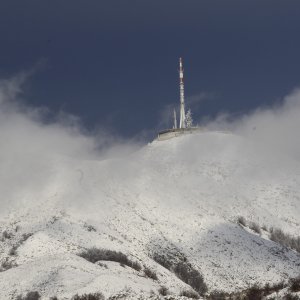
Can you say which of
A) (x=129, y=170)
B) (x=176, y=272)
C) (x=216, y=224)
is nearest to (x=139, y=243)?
(x=176, y=272)

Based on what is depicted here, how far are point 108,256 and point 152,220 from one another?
76.8ft

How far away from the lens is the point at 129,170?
142875 mm

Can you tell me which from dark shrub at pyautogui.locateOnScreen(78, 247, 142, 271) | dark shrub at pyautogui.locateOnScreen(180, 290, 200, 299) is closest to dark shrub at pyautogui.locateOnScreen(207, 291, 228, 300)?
dark shrub at pyautogui.locateOnScreen(180, 290, 200, 299)

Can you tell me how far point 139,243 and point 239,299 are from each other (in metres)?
27.4

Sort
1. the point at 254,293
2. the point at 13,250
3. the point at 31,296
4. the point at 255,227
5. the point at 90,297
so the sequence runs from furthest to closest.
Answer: the point at 255,227 → the point at 13,250 → the point at 254,293 → the point at 31,296 → the point at 90,297

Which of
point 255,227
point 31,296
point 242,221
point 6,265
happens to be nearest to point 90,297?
point 31,296

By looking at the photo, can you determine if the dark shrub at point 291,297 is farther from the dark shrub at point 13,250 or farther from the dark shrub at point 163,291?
the dark shrub at point 13,250

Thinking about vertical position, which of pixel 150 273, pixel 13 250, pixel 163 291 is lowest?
pixel 163 291

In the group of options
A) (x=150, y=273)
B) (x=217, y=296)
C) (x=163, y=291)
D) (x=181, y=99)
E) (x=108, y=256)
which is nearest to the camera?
(x=163, y=291)

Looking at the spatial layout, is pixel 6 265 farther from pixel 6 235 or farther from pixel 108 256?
pixel 108 256

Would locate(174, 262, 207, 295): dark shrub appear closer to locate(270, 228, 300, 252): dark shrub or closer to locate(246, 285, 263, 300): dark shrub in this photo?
locate(246, 285, 263, 300): dark shrub

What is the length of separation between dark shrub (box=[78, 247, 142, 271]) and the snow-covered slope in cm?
147

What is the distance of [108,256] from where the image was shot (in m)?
92.2

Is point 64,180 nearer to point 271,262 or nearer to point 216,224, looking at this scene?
point 216,224
